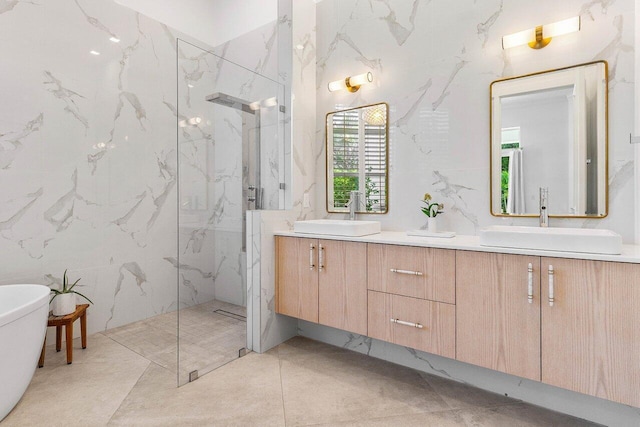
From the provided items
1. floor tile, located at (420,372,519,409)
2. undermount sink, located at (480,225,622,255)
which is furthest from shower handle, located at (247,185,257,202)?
floor tile, located at (420,372,519,409)

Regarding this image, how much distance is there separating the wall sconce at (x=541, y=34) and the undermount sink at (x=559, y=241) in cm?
108

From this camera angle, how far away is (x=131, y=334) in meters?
2.85

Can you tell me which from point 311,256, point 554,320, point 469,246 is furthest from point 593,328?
point 311,256

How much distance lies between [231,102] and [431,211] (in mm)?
1559

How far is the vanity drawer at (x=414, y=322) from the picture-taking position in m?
1.84

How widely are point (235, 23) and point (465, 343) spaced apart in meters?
3.62

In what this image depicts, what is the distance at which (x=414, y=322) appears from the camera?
195 centimetres

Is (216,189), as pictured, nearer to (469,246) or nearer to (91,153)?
(91,153)

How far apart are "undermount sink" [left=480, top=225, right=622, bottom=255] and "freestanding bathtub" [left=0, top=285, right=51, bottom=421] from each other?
92.9 inches

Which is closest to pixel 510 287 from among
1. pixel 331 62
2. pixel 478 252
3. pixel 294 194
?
pixel 478 252

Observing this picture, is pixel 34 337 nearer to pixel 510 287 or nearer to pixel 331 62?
pixel 510 287

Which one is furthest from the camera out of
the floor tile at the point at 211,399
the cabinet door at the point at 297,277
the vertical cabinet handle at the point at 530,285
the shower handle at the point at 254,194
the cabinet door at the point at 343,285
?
the shower handle at the point at 254,194

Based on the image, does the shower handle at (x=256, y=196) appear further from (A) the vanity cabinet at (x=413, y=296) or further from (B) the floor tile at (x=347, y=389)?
(B) the floor tile at (x=347, y=389)

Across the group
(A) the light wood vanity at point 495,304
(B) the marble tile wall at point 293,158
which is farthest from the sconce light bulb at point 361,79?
(A) the light wood vanity at point 495,304
